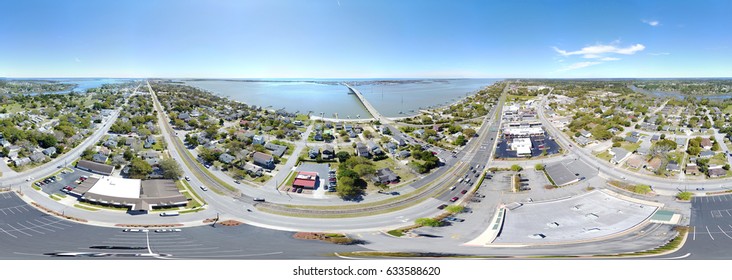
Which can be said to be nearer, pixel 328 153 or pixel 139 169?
pixel 139 169

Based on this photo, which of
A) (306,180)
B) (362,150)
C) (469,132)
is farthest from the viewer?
(469,132)

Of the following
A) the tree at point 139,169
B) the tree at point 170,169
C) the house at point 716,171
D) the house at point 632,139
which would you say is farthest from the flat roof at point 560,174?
the tree at point 139,169

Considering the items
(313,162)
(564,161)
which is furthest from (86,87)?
(564,161)

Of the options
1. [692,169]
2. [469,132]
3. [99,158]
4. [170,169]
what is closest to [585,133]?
[692,169]

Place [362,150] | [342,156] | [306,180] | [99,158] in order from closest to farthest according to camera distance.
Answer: [99,158] < [306,180] < [342,156] < [362,150]

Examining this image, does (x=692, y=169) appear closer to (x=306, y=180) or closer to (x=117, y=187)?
(x=306, y=180)

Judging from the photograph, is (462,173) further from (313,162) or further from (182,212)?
(182,212)
